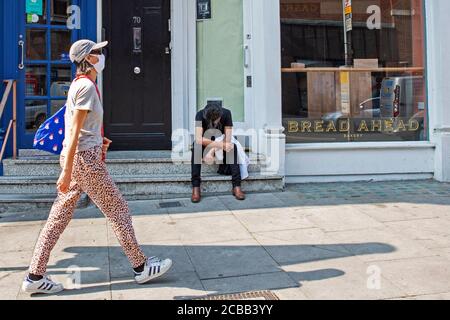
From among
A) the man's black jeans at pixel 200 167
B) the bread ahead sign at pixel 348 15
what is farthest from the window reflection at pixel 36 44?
the bread ahead sign at pixel 348 15

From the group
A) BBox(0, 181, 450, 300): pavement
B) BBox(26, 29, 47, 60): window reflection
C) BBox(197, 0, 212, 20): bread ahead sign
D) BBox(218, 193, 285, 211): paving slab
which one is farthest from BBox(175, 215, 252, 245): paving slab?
BBox(26, 29, 47, 60): window reflection

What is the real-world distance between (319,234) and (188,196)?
211 centimetres

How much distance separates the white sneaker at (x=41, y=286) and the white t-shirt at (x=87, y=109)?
94cm

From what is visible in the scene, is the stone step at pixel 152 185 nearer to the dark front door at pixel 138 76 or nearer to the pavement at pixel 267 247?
the pavement at pixel 267 247

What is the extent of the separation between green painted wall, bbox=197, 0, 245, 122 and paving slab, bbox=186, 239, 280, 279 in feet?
10.2

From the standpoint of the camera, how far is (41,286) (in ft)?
12.0

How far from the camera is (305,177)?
7312 mm

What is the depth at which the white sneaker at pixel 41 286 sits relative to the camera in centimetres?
364

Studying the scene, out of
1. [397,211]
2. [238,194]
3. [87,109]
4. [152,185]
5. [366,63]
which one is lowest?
[397,211]

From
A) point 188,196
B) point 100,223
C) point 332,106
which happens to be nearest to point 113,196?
point 100,223

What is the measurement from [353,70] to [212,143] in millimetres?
2734

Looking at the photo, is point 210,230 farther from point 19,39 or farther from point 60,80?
point 19,39

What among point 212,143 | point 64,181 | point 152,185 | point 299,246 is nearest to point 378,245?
point 299,246
